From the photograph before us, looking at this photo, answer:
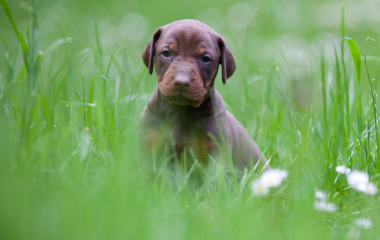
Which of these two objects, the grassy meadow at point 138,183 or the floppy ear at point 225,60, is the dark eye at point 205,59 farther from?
the grassy meadow at point 138,183

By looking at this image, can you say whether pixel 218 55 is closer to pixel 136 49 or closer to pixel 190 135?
pixel 190 135

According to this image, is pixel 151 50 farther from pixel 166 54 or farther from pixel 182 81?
pixel 182 81

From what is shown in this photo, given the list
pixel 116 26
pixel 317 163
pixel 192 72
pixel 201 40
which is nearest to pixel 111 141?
pixel 192 72

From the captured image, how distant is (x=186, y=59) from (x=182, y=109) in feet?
1.51

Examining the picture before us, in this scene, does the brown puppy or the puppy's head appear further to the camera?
the brown puppy

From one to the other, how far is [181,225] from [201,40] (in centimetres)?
180

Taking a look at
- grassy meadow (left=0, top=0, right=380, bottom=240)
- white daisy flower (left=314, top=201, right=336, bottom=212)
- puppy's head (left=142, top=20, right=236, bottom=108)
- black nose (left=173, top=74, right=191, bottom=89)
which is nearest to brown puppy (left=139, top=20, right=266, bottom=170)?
puppy's head (left=142, top=20, right=236, bottom=108)

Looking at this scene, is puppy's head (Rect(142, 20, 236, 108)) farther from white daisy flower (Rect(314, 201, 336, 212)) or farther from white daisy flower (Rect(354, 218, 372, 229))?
white daisy flower (Rect(354, 218, 372, 229))

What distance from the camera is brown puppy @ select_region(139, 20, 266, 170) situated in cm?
331

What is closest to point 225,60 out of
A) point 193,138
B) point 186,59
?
point 186,59

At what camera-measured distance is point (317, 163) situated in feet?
9.71

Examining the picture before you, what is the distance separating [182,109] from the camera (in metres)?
3.51

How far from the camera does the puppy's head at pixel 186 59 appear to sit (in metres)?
3.16

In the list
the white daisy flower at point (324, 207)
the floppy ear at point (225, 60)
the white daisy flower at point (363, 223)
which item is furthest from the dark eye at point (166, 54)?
the white daisy flower at point (363, 223)
